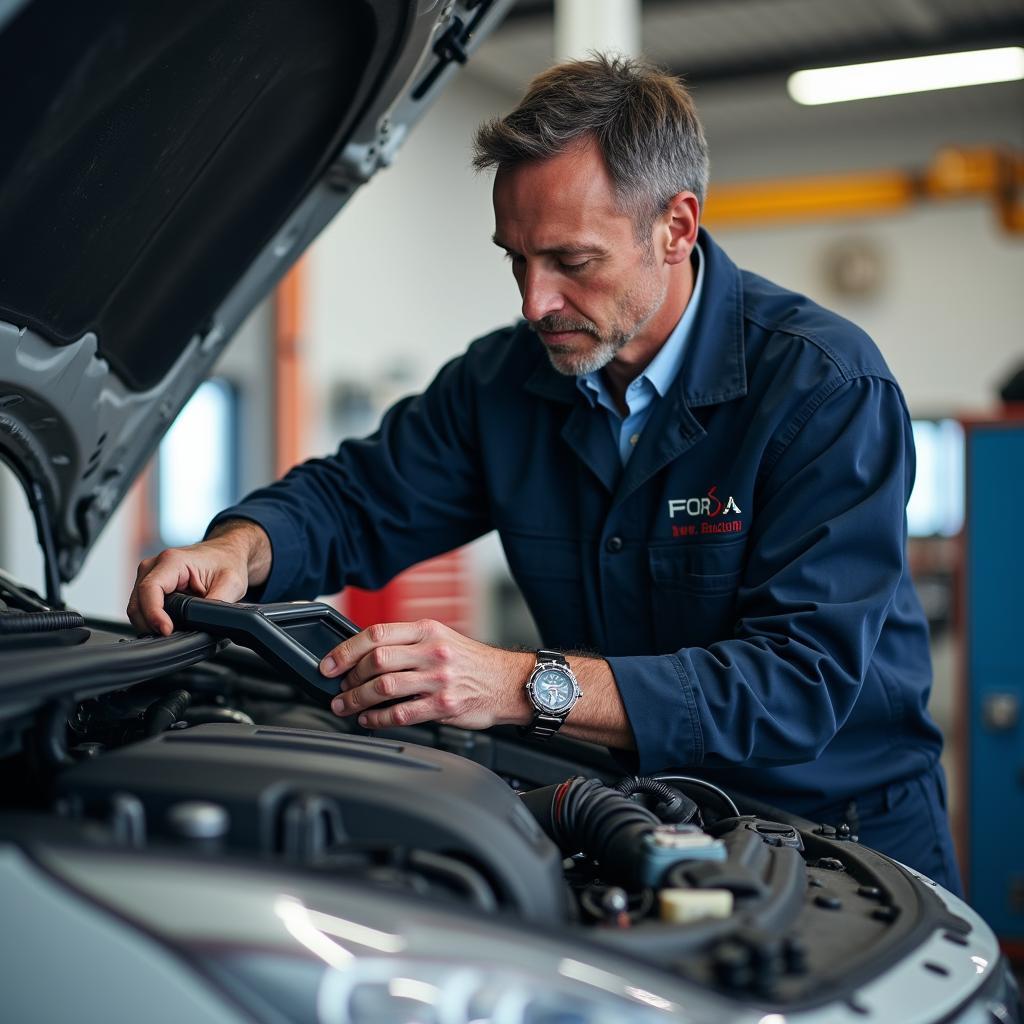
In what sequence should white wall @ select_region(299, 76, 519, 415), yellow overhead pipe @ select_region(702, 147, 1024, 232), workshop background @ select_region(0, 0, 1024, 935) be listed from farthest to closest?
yellow overhead pipe @ select_region(702, 147, 1024, 232)
white wall @ select_region(299, 76, 519, 415)
workshop background @ select_region(0, 0, 1024, 935)

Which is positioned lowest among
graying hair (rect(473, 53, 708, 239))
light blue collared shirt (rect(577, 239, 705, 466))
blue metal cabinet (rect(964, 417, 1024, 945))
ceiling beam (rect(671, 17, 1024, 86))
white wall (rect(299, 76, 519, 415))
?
blue metal cabinet (rect(964, 417, 1024, 945))

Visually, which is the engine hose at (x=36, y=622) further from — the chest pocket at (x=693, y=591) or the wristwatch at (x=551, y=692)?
the chest pocket at (x=693, y=591)

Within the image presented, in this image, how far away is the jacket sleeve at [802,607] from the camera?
49.1 inches

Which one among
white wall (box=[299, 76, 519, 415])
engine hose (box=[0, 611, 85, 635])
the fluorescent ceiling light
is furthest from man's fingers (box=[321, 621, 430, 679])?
the fluorescent ceiling light

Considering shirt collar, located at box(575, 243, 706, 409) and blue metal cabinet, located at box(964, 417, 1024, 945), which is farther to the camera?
blue metal cabinet, located at box(964, 417, 1024, 945)

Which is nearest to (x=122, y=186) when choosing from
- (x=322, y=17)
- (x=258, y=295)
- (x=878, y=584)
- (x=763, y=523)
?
(x=322, y=17)

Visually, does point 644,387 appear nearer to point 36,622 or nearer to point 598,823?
point 598,823

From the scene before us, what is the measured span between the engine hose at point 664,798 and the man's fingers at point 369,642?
0.81 feet

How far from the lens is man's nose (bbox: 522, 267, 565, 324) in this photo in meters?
1.52

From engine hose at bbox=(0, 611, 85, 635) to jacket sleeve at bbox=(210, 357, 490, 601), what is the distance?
587 mm

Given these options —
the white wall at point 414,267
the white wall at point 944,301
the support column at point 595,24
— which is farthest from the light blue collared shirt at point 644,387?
the white wall at point 944,301

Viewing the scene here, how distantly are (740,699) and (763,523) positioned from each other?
27cm

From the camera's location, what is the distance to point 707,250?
1.68 m

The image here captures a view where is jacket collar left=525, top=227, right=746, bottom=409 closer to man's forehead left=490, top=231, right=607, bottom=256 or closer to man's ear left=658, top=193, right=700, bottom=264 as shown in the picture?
man's ear left=658, top=193, right=700, bottom=264
